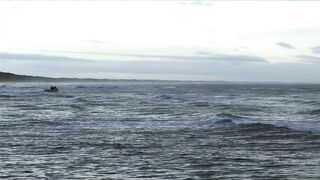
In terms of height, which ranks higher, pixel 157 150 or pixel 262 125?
pixel 262 125

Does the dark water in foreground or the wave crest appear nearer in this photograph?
the dark water in foreground

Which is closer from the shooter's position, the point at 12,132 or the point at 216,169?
the point at 216,169

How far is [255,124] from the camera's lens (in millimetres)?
26469

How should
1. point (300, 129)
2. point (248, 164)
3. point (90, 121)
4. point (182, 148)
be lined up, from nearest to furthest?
point (248, 164), point (182, 148), point (300, 129), point (90, 121)

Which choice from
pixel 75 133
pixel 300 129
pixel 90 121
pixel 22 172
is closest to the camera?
pixel 22 172

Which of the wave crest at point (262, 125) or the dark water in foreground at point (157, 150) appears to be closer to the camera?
the dark water in foreground at point (157, 150)

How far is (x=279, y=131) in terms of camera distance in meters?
23.8

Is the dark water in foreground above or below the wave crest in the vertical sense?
below

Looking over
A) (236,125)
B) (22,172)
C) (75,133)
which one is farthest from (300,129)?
(22,172)

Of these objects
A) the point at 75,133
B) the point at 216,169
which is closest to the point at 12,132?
the point at 75,133

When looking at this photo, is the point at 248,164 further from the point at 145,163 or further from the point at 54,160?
the point at 54,160

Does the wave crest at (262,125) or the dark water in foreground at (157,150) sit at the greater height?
the wave crest at (262,125)

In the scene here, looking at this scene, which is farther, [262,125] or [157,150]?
[262,125]

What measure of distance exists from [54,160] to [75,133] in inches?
286
